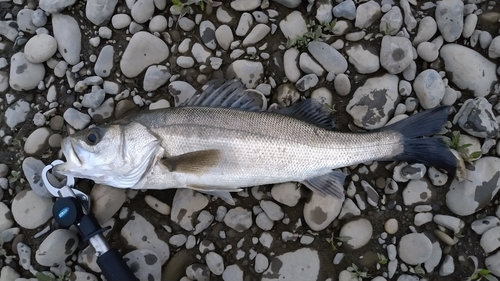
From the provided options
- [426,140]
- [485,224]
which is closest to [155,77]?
[426,140]

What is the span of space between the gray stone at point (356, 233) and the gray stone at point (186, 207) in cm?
123

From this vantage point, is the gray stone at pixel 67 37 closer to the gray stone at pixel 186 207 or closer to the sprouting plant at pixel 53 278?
the gray stone at pixel 186 207

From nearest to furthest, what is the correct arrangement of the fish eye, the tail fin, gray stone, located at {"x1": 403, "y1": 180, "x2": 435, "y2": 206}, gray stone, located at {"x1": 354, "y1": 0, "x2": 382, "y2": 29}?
1. the fish eye
2. the tail fin
3. gray stone, located at {"x1": 403, "y1": 180, "x2": 435, "y2": 206}
4. gray stone, located at {"x1": 354, "y1": 0, "x2": 382, "y2": 29}

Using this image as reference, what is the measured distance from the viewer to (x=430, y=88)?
3176mm

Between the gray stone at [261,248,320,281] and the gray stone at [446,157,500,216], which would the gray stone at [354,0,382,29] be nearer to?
the gray stone at [446,157,500,216]

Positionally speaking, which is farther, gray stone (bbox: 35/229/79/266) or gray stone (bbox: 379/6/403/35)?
gray stone (bbox: 379/6/403/35)

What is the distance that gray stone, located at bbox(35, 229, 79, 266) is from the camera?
3.07m

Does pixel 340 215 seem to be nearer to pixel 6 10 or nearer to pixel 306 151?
pixel 306 151

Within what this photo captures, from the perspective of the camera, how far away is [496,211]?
318 cm

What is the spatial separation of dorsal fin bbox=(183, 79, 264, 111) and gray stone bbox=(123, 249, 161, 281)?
4.18 feet

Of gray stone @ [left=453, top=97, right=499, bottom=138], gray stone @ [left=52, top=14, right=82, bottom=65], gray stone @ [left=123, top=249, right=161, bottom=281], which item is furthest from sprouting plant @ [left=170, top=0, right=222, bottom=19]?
gray stone @ [left=453, top=97, right=499, bottom=138]

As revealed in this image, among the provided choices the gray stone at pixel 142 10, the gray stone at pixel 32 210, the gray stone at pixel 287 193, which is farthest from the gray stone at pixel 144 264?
the gray stone at pixel 142 10

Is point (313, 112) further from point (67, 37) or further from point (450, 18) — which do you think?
point (67, 37)

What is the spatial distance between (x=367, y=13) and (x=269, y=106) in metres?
1.18
